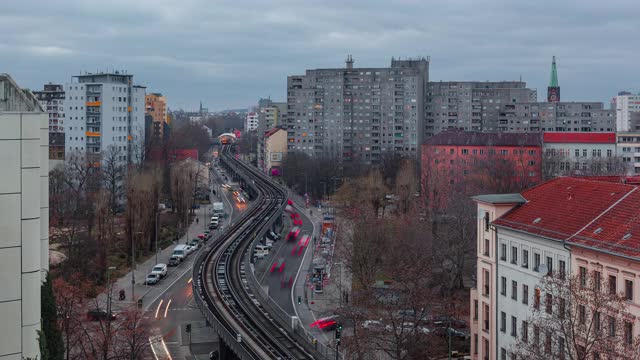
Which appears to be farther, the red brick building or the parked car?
the red brick building

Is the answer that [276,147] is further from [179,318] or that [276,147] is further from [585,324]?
[585,324]

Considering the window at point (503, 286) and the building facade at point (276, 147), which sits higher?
→ the building facade at point (276, 147)

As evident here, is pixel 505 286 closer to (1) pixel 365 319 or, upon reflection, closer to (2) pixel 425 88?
(1) pixel 365 319

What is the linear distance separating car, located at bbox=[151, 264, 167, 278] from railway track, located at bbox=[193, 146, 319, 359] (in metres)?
2.98

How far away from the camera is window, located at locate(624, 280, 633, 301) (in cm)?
2866

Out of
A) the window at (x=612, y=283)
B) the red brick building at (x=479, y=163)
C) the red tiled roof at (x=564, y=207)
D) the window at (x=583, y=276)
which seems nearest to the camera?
the window at (x=583, y=276)

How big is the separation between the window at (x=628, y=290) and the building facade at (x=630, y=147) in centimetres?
8220

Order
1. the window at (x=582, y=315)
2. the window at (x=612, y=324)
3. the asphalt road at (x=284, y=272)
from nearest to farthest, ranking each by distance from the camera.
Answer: the window at (x=612, y=324), the window at (x=582, y=315), the asphalt road at (x=284, y=272)

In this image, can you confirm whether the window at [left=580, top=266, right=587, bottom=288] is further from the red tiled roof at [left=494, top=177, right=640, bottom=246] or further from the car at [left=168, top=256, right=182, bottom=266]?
the car at [left=168, top=256, right=182, bottom=266]

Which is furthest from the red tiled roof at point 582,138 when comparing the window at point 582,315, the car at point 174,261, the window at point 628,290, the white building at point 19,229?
the white building at point 19,229

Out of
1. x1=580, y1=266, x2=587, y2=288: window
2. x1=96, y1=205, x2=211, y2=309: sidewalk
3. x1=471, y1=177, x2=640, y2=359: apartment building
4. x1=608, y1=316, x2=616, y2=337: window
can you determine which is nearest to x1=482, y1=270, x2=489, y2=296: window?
x1=471, y1=177, x2=640, y2=359: apartment building

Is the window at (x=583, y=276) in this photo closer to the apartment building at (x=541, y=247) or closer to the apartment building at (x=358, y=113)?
the apartment building at (x=541, y=247)

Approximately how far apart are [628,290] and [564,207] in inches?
284

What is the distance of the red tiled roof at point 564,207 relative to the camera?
33250 mm
